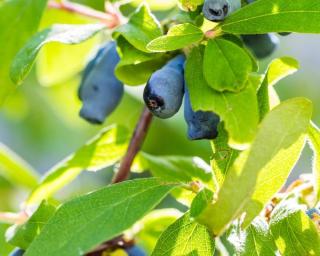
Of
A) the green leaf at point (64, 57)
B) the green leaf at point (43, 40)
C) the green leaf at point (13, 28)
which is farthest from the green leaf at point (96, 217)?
the green leaf at point (64, 57)

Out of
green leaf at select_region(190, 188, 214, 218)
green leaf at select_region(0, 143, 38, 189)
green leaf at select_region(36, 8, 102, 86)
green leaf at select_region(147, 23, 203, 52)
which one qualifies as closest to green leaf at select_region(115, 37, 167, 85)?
green leaf at select_region(147, 23, 203, 52)

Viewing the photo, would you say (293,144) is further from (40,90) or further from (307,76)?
(307,76)

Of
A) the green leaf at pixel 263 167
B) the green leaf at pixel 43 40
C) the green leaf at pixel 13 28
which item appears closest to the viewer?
the green leaf at pixel 263 167

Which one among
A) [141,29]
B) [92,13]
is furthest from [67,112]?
[141,29]

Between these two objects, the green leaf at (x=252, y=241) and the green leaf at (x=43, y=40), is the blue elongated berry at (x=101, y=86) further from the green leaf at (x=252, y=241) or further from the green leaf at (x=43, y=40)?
the green leaf at (x=252, y=241)

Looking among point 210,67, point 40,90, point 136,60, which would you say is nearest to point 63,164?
point 136,60

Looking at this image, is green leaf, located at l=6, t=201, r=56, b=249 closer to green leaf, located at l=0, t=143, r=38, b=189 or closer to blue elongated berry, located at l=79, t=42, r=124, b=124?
blue elongated berry, located at l=79, t=42, r=124, b=124

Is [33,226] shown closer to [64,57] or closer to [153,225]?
[153,225]
